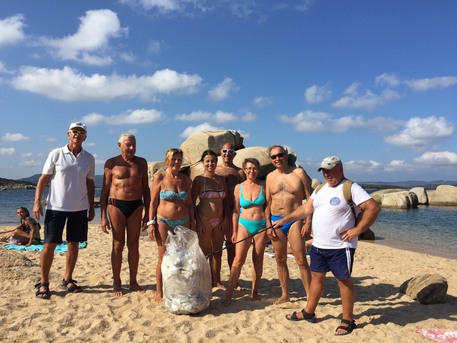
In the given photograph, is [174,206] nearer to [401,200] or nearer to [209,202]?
[209,202]

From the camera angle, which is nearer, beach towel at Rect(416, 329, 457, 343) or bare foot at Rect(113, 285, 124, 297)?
beach towel at Rect(416, 329, 457, 343)

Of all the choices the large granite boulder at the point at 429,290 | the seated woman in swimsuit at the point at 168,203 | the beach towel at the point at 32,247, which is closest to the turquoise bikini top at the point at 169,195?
the seated woman in swimsuit at the point at 168,203

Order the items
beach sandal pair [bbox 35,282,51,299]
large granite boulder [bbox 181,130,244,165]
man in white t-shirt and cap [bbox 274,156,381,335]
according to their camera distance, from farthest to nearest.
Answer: large granite boulder [bbox 181,130,244,165]
beach sandal pair [bbox 35,282,51,299]
man in white t-shirt and cap [bbox 274,156,381,335]

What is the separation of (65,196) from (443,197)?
34434 millimetres

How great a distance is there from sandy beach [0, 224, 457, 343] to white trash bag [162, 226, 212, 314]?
0.13m

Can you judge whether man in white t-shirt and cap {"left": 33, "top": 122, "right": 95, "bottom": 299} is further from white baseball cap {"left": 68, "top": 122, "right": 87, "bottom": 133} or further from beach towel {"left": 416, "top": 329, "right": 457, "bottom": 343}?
beach towel {"left": 416, "top": 329, "right": 457, "bottom": 343}

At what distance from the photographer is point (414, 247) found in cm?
1328

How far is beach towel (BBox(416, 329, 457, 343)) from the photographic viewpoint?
3.72 meters

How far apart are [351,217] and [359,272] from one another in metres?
4.21

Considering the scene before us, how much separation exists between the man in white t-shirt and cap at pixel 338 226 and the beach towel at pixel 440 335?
0.78 m

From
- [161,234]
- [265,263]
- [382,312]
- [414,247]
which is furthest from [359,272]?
[414,247]

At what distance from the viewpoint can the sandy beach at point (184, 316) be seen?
3.73 meters

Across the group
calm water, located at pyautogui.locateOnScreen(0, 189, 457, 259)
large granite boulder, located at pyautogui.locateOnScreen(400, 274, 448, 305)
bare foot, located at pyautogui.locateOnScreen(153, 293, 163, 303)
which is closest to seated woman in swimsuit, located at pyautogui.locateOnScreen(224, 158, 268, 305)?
bare foot, located at pyautogui.locateOnScreen(153, 293, 163, 303)

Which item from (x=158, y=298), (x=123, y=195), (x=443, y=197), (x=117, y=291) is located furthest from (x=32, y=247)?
(x=443, y=197)
